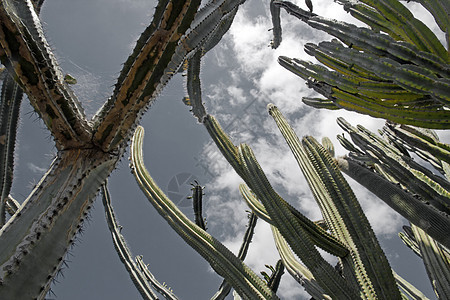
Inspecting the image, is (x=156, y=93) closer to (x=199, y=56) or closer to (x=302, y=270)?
(x=199, y=56)

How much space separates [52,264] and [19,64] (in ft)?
3.15

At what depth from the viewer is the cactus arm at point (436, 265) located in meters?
2.99

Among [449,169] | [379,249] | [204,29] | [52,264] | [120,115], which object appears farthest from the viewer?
[449,169]

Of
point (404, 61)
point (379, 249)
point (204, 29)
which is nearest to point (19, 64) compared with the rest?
point (204, 29)

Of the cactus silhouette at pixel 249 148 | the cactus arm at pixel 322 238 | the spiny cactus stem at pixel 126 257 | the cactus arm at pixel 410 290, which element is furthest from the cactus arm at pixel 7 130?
the cactus arm at pixel 410 290

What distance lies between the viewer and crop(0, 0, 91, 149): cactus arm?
Answer: 1636 mm

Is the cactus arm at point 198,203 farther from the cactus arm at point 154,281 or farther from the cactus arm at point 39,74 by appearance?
the cactus arm at point 39,74

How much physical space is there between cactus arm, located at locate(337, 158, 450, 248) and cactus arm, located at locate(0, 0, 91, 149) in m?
2.46

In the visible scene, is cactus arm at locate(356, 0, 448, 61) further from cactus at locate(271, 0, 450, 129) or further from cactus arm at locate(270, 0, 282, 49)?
cactus arm at locate(270, 0, 282, 49)

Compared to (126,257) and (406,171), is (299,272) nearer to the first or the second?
(406,171)

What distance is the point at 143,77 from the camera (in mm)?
1852

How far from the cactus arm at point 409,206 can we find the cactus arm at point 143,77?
7.11 feet

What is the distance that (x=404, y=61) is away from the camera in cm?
250

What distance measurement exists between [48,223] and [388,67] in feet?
7.52
